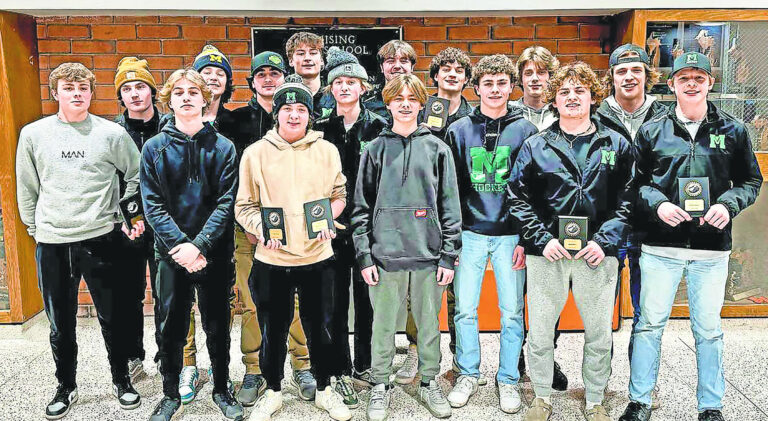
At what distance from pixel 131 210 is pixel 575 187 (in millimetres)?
2156

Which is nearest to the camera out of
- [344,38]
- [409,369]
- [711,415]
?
[711,415]

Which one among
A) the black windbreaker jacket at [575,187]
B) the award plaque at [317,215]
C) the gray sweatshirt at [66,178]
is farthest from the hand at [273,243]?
the black windbreaker jacket at [575,187]

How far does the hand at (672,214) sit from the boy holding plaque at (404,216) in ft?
3.07

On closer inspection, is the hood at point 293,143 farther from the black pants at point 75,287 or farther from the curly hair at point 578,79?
the curly hair at point 578,79

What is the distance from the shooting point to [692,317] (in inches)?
125

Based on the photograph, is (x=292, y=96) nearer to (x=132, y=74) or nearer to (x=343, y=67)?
(x=343, y=67)

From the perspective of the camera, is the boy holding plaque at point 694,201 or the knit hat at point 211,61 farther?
the knit hat at point 211,61

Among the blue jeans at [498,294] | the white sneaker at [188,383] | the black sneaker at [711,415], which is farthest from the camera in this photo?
the white sneaker at [188,383]

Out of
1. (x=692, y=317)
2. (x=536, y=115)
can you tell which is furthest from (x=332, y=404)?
(x=536, y=115)

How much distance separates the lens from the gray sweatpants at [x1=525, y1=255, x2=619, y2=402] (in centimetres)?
316

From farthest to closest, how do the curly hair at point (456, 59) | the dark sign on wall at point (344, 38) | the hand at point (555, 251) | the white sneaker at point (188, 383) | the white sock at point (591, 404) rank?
the dark sign on wall at point (344, 38) < the curly hair at point (456, 59) < the white sneaker at point (188, 383) < the white sock at point (591, 404) < the hand at point (555, 251)

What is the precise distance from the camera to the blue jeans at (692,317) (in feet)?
10.1

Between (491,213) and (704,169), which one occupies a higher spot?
(704,169)

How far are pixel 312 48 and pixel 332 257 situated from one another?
118 cm
